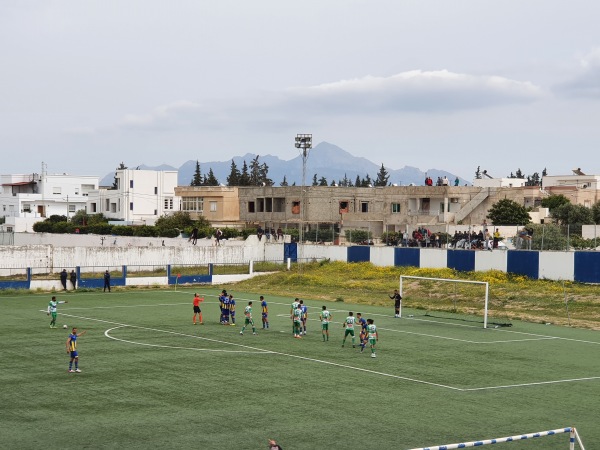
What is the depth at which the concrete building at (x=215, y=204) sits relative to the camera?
5148 inches

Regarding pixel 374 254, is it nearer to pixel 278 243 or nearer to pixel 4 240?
pixel 278 243

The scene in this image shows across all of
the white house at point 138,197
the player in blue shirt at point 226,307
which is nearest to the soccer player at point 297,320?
the player in blue shirt at point 226,307

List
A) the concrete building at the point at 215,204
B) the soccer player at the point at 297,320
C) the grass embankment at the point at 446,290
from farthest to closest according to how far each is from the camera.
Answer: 1. the concrete building at the point at 215,204
2. the grass embankment at the point at 446,290
3. the soccer player at the point at 297,320

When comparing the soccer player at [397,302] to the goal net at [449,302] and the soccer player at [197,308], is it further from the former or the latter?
the soccer player at [197,308]

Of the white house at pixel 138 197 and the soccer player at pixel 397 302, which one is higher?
the white house at pixel 138 197

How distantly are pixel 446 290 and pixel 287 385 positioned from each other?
38903 millimetres

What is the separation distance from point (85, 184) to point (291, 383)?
166m

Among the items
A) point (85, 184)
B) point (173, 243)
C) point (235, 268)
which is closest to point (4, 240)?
point (173, 243)

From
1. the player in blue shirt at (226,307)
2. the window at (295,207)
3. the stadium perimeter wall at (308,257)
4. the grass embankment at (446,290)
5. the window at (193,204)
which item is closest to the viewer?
the player in blue shirt at (226,307)

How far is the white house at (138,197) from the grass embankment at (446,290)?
3046 inches

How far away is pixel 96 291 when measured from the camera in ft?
236

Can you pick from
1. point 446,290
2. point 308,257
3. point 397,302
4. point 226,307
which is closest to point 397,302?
point 397,302

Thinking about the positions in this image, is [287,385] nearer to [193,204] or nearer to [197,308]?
[197,308]

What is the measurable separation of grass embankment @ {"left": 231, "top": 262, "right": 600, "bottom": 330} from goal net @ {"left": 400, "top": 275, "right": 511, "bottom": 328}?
7 cm
